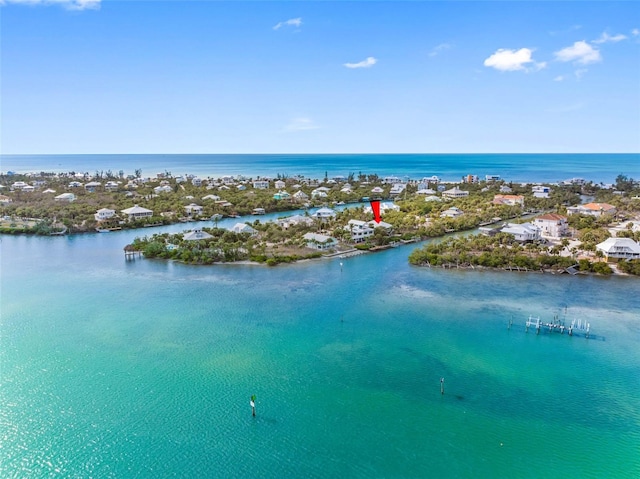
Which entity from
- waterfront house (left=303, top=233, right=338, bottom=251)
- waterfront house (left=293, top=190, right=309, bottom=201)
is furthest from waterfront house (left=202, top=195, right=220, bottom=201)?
waterfront house (left=303, top=233, right=338, bottom=251)

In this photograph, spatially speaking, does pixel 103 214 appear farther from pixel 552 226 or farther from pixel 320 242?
pixel 552 226

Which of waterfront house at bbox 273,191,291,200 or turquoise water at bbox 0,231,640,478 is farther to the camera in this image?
waterfront house at bbox 273,191,291,200

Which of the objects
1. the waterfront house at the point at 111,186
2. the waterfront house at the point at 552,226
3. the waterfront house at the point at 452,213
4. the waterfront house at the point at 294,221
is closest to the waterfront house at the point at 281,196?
the waterfront house at the point at 294,221

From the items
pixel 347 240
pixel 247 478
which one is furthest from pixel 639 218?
pixel 247 478

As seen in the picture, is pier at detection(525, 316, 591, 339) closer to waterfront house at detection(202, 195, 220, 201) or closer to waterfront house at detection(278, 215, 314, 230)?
waterfront house at detection(278, 215, 314, 230)

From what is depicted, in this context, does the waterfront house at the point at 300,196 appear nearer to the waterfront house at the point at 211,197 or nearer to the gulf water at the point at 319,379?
the waterfront house at the point at 211,197

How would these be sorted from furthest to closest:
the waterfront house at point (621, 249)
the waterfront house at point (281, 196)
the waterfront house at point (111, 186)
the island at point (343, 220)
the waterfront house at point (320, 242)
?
the waterfront house at point (111, 186), the waterfront house at point (281, 196), the waterfront house at point (320, 242), the island at point (343, 220), the waterfront house at point (621, 249)

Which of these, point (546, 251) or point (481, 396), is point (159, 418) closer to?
point (481, 396)

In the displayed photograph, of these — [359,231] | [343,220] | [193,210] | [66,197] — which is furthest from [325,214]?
[66,197]
